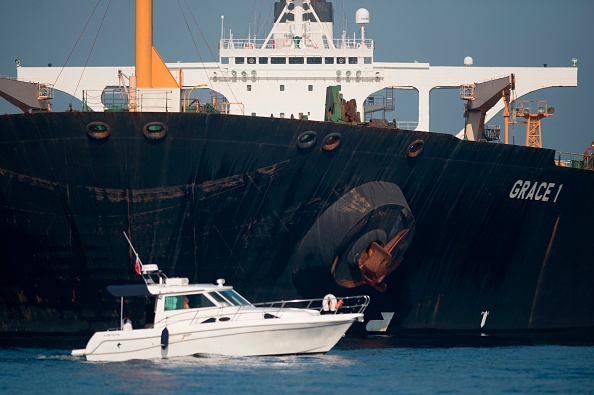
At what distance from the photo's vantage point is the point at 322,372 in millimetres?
29203

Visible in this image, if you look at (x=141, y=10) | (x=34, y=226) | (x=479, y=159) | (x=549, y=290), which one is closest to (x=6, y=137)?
(x=34, y=226)

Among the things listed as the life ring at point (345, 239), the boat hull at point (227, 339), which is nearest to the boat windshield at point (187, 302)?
the boat hull at point (227, 339)

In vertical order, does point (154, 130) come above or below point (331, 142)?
above

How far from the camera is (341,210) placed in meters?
34.8

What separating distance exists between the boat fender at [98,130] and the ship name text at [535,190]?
44.5 ft

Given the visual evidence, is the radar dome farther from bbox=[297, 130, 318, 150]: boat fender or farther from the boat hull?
the boat hull

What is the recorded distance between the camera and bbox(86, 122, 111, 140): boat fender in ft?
107

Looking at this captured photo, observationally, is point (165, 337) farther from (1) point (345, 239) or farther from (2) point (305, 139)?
(2) point (305, 139)

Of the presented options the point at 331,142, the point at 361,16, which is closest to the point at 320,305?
the point at 331,142

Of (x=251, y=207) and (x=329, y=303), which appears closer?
(x=329, y=303)

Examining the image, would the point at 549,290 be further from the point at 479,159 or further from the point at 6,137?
the point at 6,137

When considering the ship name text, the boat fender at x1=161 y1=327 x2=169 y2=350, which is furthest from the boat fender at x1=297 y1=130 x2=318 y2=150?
the ship name text

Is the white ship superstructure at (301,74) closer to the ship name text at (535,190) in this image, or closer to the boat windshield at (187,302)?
the ship name text at (535,190)

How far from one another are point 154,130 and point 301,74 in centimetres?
1403
